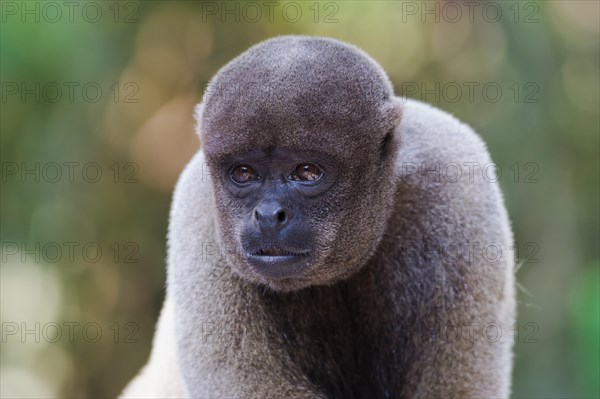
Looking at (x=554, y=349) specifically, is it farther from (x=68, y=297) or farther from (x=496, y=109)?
(x=68, y=297)

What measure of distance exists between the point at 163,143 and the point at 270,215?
490 centimetres

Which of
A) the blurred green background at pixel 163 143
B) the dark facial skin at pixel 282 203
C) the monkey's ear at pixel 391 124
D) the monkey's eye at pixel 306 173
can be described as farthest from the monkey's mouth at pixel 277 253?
the blurred green background at pixel 163 143

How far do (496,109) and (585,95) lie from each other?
0.95m

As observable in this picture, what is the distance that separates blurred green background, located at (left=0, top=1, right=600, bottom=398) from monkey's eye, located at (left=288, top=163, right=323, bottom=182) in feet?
12.5

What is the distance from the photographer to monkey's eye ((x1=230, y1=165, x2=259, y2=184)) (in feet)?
13.2

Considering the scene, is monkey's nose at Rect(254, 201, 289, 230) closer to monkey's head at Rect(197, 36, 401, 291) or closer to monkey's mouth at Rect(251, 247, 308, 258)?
monkey's head at Rect(197, 36, 401, 291)

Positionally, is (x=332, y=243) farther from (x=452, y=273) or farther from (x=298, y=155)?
(x=452, y=273)

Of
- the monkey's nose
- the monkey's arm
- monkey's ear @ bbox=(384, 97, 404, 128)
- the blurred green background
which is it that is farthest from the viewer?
the blurred green background

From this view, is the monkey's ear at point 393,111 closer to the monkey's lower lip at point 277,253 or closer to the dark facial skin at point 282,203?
the dark facial skin at point 282,203

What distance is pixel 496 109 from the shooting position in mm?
7598

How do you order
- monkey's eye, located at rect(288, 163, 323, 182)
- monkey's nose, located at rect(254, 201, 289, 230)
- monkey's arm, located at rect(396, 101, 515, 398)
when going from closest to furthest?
1. monkey's nose, located at rect(254, 201, 289, 230)
2. monkey's eye, located at rect(288, 163, 323, 182)
3. monkey's arm, located at rect(396, 101, 515, 398)

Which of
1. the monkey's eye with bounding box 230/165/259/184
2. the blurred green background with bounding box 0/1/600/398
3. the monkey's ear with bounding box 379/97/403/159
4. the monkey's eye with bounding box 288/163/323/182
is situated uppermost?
the monkey's ear with bounding box 379/97/403/159

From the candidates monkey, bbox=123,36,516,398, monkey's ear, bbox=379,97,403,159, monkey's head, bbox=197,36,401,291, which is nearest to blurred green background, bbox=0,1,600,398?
monkey, bbox=123,36,516,398

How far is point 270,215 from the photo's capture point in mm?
3809
